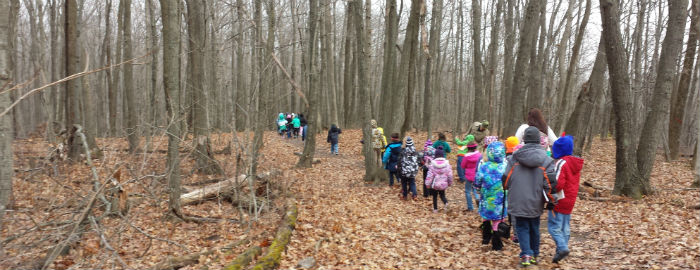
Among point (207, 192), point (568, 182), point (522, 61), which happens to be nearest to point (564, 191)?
point (568, 182)

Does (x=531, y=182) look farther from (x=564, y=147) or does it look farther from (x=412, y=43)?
(x=412, y=43)

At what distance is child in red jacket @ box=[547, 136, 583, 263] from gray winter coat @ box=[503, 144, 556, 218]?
287 mm

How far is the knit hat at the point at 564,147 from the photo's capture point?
4.84 m

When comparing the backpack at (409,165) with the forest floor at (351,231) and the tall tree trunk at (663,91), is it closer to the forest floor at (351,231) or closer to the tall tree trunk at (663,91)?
the forest floor at (351,231)

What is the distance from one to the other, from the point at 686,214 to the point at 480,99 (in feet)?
32.3

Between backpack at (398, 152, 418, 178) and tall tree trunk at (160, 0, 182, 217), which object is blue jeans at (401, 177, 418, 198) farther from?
tall tree trunk at (160, 0, 182, 217)

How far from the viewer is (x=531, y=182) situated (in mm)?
4594

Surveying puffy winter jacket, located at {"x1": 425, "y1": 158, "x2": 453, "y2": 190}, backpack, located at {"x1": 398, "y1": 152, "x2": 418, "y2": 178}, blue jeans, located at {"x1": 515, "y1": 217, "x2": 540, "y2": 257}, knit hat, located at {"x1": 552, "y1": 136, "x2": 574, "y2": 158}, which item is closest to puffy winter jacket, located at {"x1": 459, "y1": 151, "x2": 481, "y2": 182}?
puffy winter jacket, located at {"x1": 425, "y1": 158, "x2": 453, "y2": 190}

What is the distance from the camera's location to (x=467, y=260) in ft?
17.4

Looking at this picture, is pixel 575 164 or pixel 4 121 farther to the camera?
pixel 575 164

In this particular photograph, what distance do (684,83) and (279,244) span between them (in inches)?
571

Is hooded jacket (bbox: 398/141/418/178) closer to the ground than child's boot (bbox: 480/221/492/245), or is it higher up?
higher up

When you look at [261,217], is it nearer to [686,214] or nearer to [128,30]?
[686,214]

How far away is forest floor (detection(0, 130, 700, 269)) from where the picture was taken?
4.86 meters
